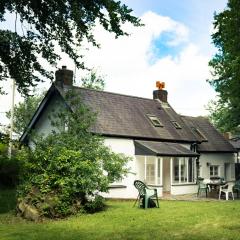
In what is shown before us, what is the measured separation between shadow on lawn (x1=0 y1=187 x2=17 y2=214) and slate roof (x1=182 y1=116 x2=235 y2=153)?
52.8ft

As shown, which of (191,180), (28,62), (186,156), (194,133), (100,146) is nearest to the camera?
(28,62)

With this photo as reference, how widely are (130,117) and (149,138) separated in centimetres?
211

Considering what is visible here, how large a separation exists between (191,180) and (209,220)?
648 inches

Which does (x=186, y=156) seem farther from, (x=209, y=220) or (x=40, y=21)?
(x=40, y=21)

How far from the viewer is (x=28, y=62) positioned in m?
10.7

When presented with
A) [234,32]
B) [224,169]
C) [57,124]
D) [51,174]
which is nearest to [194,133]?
[224,169]

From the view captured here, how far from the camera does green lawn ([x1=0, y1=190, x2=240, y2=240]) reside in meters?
11.0

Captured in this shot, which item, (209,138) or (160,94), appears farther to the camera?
(160,94)

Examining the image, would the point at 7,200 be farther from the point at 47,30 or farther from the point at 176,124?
the point at 176,124

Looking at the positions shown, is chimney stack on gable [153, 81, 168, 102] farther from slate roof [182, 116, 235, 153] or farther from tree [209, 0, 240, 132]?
tree [209, 0, 240, 132]

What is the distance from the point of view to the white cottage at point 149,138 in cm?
2558

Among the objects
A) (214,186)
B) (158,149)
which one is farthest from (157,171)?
(214,186)

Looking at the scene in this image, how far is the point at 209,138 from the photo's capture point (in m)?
34.3

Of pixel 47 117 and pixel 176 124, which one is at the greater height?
pixel 176 124
